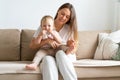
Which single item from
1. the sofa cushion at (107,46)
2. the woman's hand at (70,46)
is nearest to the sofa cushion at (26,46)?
the woman's hand at (70,46)

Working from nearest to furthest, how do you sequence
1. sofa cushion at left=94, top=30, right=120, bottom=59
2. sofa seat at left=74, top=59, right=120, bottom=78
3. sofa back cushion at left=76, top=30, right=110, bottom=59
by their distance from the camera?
sofa seat at left=74, top=59, right=120, bottom=78 → sofa cushion at left=94, top=30, right=120, bottom=59 → sofa back cushion at left=76, top=30, right=110, bottom=59

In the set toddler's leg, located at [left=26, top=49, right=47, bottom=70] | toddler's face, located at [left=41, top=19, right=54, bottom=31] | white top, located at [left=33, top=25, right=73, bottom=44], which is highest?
toddler's face, located at [left=41, top=19, right=54, bottom=31]

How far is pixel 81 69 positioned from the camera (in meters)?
2.30

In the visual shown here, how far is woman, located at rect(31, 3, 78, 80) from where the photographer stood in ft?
7.08

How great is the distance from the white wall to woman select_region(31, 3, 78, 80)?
723 millimetres

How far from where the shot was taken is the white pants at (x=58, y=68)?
7.04 ft

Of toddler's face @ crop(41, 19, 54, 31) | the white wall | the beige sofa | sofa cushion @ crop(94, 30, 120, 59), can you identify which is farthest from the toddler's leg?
the white wall

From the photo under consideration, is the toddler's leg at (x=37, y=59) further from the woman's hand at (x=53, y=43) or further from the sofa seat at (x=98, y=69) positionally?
the sofa seat at (x=98, y=69)

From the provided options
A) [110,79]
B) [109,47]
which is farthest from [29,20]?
[110,79]

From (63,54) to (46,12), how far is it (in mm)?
1107

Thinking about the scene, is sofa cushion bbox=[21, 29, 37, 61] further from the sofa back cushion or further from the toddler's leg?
the sofa back cushion

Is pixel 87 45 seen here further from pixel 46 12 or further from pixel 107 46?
pixel 46 12

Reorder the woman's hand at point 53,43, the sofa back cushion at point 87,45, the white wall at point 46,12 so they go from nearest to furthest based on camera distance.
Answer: the woman's hand at point 53,43 → the sofa back cushion at point 87,45 → the white wall at point 46,12

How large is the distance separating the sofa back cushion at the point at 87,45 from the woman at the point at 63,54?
0.30 metres
